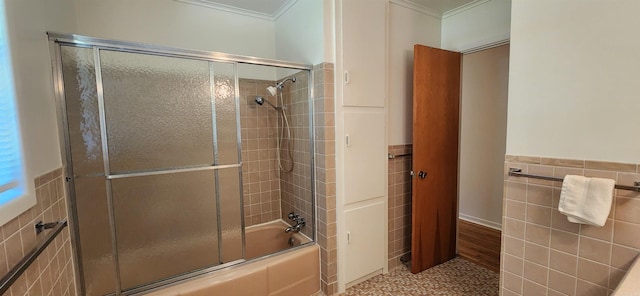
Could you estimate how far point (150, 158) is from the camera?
5.46ft

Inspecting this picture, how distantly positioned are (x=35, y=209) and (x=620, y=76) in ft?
8.71

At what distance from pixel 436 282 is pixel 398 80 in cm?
187

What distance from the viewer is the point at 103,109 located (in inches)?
58.2

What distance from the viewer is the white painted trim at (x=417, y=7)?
232cm

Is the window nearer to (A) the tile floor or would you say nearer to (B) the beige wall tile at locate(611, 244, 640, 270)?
(A) the tile floor

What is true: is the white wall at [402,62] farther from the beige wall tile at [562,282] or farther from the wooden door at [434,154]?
the beige wall tile at [562,282]

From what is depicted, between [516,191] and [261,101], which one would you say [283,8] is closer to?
[261,101]

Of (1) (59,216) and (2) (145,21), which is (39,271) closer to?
(1) (59,216)

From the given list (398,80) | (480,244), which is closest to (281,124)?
(398,80)

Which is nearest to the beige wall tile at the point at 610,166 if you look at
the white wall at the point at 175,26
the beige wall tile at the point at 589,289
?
the beige wall tile at the point at 589,289

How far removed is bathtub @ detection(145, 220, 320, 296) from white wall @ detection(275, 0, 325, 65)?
63.1 inches

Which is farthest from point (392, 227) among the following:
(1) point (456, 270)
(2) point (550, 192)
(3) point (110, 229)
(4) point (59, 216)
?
(4) point (59, 216)

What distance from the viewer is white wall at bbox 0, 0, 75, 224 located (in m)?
0.97

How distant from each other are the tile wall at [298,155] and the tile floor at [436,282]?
2.41 ft
